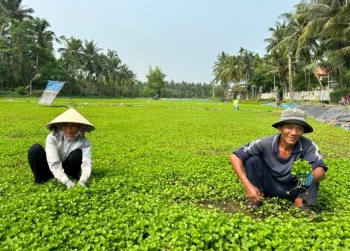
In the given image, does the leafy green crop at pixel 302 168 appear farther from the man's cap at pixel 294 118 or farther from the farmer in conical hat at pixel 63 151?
the farmer in conical hat at pixel 63 151

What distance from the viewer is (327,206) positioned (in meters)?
4.45

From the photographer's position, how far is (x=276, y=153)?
14.0ft

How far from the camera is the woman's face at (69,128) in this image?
16.3 ft

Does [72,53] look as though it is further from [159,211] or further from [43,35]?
[159,211]

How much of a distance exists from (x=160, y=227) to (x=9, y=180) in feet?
11.2

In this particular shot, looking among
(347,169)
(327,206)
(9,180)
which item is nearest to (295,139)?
(327,206)

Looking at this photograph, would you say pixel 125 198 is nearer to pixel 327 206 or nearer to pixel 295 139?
pixel 295 139

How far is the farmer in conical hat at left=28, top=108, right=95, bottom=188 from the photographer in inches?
188

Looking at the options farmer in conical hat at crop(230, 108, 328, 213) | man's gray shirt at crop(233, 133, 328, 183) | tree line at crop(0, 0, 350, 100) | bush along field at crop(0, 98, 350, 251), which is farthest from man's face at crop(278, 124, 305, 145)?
tree line at crop(0, 0, 350, 100)

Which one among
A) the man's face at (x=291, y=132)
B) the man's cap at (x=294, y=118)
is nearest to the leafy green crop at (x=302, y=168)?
the man's face at (x=291, y=132)

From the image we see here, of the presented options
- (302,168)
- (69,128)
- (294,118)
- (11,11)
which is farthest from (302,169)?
(11,11)

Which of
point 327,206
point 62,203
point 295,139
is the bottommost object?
point 327,206

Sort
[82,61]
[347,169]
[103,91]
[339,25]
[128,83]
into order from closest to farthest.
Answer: [347,169], [339,25], [82,61], [103,91], [128,83]

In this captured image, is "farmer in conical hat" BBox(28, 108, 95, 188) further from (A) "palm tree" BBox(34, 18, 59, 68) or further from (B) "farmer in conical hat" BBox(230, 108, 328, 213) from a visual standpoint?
(A) "palm tree" BBox(34, 18, 59, 68)
